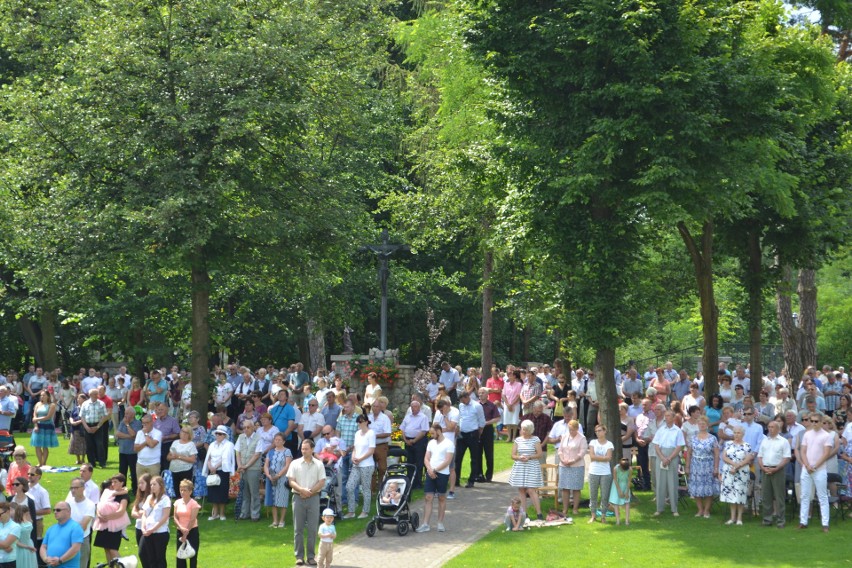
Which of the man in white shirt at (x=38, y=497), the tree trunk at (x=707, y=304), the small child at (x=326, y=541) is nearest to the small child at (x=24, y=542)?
the man in white shirt at (x=38, y=497)

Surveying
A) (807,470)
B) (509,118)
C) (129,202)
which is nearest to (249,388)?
(129,202)

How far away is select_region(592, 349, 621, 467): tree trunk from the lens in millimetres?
18703

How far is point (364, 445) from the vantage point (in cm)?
1741

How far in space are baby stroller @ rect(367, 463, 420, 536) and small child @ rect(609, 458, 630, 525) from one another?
3.24 m

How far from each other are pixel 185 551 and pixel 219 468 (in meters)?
4.43

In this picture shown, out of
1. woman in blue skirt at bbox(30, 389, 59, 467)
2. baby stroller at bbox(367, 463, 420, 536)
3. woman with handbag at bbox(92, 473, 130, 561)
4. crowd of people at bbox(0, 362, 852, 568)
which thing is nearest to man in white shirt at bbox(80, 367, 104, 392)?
woman in blue skirt at bbox(30, 389, 59, 467)

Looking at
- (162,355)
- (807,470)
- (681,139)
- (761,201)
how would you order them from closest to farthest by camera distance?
1. (807,470)
2. (681,139)
3. (761,201)
4. (162,355)

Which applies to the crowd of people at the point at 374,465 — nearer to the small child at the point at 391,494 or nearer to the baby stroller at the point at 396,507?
the baby stroller at the point at 396,507

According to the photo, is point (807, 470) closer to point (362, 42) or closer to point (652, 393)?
point (652, 393)

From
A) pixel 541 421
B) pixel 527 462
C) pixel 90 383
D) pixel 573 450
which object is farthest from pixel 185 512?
pixel 90 383

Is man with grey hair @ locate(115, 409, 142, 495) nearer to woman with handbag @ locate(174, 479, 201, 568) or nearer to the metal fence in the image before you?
woman with handbag @ locate(174, 479, 201, 568)

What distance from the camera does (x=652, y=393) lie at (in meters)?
21.2

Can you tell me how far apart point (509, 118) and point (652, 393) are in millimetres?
6488

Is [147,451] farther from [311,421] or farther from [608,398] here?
[608,398]
